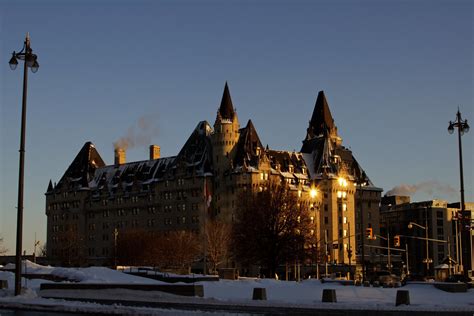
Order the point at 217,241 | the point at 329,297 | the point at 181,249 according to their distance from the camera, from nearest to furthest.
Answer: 1. the point at 329,297
2. the point at 217,241
3. the point at 181,249

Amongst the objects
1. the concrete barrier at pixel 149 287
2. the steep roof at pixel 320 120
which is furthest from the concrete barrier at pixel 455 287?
the steep roof at pixel 320 120

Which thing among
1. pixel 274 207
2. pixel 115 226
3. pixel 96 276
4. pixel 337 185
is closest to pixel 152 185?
pixel 115 226

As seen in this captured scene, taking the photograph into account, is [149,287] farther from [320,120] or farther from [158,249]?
[320,120]

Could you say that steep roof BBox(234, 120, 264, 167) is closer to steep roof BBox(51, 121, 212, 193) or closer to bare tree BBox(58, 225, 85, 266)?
steep roof BBox(51, 121, 212, 193)

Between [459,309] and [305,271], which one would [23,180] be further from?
[305,271]

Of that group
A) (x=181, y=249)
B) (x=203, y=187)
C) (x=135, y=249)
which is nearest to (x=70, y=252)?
(x=135, y=249)

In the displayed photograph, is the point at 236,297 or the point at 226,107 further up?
the point at 226,107

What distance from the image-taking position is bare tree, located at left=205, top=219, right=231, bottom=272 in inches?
5113

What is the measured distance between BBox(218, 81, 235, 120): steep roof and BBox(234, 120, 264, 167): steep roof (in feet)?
14.2

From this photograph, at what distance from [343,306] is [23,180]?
1487 cm

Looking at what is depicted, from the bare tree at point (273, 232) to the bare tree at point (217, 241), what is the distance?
3559 centimetres

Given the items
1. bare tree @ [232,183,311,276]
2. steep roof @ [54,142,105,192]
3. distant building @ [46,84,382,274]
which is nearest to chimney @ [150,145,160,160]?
distant building @ [46,84,382,274]

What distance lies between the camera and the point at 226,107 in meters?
156

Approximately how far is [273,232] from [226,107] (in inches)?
2652
